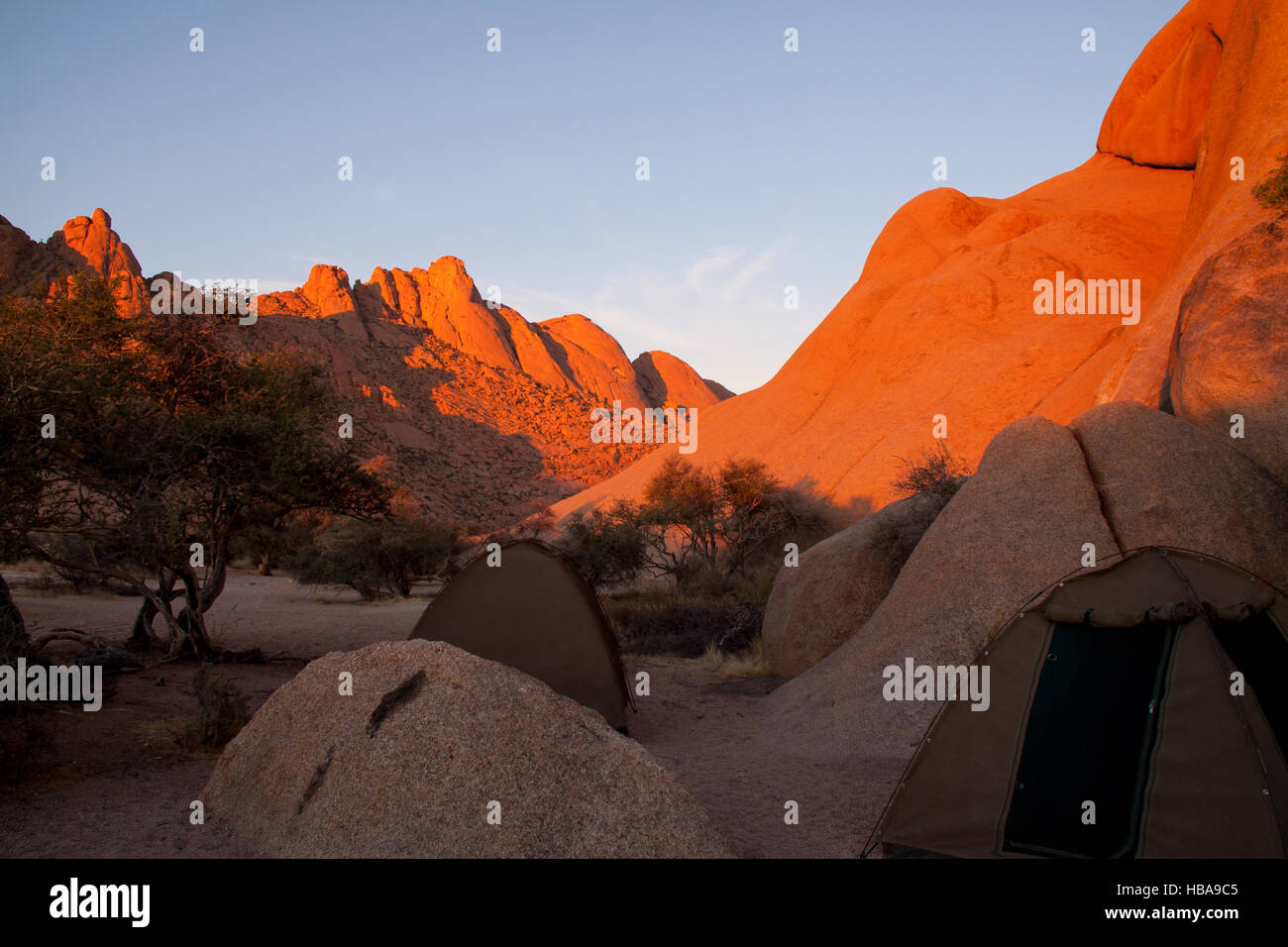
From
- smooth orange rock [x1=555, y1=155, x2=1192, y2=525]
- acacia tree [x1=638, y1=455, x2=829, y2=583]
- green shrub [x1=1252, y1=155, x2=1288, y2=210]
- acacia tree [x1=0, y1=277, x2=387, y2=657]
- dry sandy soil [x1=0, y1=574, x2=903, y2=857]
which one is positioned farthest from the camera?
acacia tree [x1=638, y1=455, x2=829, y2=583]

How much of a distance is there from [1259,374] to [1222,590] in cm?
646

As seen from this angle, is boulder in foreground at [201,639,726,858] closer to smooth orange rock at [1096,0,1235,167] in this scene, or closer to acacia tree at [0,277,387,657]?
acacia tree at [0,277,387,657]

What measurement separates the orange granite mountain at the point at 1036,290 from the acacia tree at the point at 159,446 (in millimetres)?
13383

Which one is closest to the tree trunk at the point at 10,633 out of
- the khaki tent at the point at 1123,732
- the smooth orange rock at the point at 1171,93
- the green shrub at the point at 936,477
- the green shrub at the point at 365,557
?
the khaki tent at the point at 1123,732

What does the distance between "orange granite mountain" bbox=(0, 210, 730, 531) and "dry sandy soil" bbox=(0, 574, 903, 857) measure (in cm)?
3161

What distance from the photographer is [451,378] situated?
6166cm

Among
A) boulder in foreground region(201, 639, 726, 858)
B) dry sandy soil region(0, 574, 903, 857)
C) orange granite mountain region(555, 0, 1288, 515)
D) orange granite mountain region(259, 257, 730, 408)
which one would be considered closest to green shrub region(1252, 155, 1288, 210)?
orange granite mountain region(555, 0, 1288, 515)

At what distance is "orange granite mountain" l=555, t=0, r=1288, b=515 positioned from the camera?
17266 millimetres

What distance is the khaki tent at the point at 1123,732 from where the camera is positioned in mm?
4414

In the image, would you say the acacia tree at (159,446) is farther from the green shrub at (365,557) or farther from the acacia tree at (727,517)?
the acacia tree at (727,517)

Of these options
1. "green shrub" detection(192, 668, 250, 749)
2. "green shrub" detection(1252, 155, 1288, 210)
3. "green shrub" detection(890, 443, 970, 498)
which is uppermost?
"green shrub" detection(1252, 155, 1288, 210)

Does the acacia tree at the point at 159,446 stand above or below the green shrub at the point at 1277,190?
below
